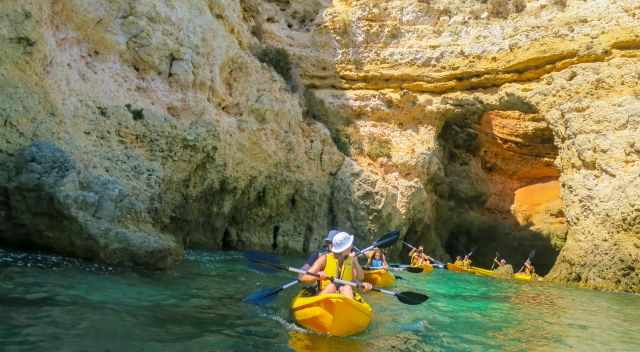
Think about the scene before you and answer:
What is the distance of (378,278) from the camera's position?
32.2ft

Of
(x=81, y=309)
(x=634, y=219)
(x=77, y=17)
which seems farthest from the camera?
(x=634, y=219)

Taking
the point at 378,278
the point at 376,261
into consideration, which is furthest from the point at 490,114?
the point at 378,278

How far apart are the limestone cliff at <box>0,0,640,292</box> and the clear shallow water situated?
104 centimetres

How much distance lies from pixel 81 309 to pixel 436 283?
29.8 feet

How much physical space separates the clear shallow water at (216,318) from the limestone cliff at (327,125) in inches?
40.8

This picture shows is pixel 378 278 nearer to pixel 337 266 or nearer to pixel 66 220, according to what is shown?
pixel 337 266

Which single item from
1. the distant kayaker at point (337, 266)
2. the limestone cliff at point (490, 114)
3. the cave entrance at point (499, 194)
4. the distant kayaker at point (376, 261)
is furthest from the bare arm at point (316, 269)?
the cave entrance at point (499, 194)

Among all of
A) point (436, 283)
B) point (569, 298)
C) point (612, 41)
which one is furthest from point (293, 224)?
point (612, 41)

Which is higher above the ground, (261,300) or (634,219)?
(634,219)

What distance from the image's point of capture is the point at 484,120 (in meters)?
21.1

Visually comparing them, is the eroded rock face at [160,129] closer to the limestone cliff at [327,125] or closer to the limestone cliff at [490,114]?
the limestone cliff at [327,125]

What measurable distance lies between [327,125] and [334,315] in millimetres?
14174

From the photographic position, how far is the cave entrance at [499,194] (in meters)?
21.5

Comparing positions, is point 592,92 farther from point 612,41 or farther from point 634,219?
point 634,219
